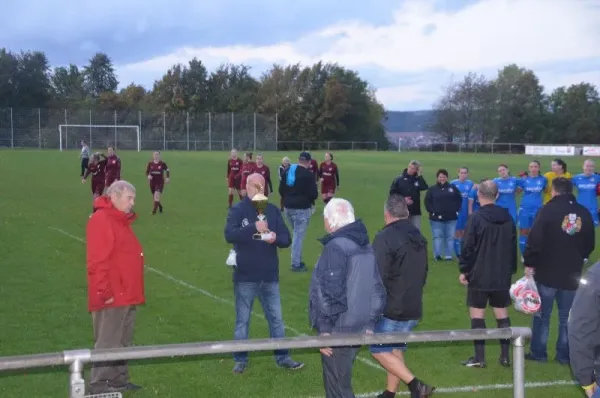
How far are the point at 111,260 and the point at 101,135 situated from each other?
6114 centimetres

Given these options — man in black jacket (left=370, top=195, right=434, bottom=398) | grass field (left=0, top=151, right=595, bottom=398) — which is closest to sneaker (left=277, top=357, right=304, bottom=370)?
grass field (left=0, top=151, right=595, bottom=398)

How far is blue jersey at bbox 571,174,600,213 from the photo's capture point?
13945 millimetres

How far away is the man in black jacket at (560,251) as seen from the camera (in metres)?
7.54

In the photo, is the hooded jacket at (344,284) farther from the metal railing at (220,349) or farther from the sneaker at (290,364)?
the sneaker at (290,364)

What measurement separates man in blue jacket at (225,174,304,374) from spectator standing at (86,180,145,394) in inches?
45.2

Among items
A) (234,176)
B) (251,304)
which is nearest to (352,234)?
(251,304)

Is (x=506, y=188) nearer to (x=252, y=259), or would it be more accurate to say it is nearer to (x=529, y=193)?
(x=529, y=193)

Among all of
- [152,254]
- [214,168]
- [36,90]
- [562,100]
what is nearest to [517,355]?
[152,254]

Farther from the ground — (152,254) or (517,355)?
(517,355)

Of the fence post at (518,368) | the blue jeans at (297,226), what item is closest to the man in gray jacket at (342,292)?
the fence post at (518,368)

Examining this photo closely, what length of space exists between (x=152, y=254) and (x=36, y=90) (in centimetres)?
7788

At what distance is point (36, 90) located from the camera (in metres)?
85.4

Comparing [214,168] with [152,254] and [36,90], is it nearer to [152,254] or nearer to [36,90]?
[152,254]

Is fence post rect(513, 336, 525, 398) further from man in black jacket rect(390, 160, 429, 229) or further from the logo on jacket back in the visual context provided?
man in black jacket rect(390, 160, 429, 229)
